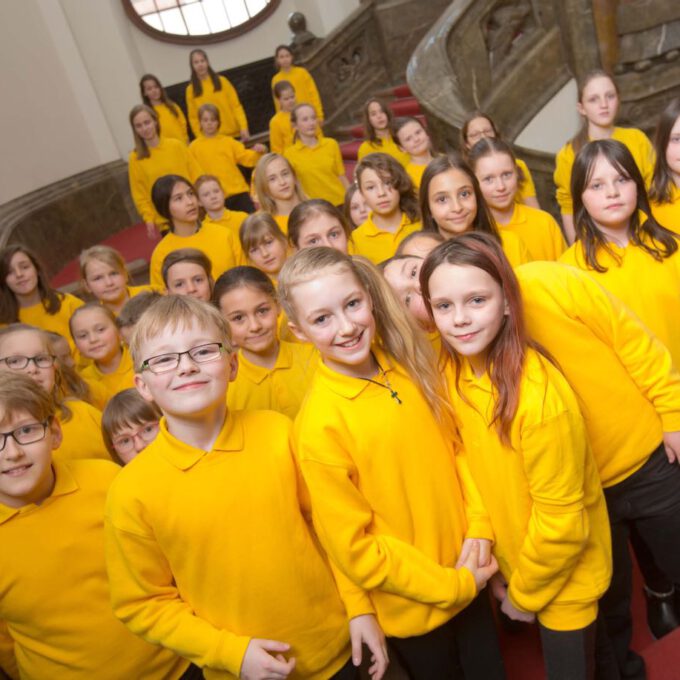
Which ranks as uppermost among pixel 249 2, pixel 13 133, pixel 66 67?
pixel 249 2

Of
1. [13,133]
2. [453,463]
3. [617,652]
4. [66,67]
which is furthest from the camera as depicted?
[66,67]

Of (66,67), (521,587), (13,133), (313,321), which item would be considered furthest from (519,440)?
(66,67)

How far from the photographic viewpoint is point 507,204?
2.57m

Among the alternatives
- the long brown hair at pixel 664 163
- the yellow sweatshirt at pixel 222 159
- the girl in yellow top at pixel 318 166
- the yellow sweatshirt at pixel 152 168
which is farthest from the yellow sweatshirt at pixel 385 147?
the long brown hair at pixel 664 163

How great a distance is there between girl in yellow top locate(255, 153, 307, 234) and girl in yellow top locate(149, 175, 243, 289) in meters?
0.31

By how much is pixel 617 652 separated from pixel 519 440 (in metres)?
0.78

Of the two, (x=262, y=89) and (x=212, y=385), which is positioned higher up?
(x=262, y=89)

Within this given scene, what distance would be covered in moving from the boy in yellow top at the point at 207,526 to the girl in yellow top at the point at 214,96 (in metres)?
5.67

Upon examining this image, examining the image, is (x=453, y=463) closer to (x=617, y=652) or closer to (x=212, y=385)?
(x=212, y=385)

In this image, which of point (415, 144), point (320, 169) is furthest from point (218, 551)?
point (320, 169)

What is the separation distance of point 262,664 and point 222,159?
15.7ft

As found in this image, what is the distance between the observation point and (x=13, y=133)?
20.0 ft

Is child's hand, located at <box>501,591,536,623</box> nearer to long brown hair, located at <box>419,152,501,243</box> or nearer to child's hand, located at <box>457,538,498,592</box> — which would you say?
child's hand, located at <box>457,538,498,592</box>

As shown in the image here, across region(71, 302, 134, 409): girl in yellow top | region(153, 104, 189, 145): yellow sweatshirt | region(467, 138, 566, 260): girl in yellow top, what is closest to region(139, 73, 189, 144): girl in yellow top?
region(153, 104, 189, 145): yellow sweatshirt
